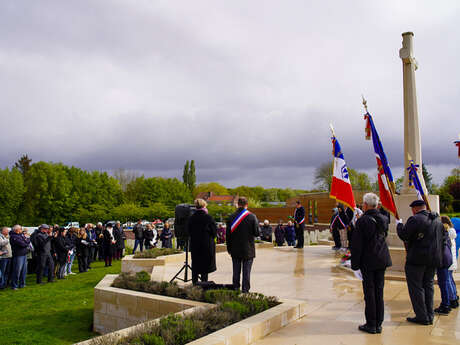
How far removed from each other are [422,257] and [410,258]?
0.17 meters

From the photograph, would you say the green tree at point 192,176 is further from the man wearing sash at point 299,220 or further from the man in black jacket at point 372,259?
the man in black jacket at point 372,259

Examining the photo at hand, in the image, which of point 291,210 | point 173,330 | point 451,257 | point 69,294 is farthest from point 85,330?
point 291,210

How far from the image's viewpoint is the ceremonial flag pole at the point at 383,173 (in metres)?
7.21

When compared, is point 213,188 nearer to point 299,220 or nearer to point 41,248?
point 299,220

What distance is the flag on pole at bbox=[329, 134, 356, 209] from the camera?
29.1 feet

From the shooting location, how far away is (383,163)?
798cm

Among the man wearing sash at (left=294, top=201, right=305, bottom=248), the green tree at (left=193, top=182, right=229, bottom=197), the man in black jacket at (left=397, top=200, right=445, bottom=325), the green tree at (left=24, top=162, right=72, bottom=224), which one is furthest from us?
the green tree at (left=193, top=182, right=229, bottom=197)

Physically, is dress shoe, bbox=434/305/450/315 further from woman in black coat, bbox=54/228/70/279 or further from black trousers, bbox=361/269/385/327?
woman in black coat, bbox=54/228/70/279

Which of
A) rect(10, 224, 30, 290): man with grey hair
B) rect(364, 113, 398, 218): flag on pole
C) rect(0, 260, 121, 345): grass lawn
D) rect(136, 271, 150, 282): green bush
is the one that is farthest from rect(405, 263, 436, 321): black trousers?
rect(10, 224, 30, 290): man with grey hair

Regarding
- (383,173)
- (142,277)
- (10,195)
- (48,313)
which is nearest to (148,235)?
(48,313)

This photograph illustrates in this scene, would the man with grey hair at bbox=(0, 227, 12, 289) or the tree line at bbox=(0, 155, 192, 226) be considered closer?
the man with grey hair at bbox=(0, 227, 12, 289)

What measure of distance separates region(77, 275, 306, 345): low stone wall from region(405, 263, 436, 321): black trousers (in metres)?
1.62

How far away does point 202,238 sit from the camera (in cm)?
718

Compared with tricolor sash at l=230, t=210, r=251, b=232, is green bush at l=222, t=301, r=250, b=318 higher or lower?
lower
